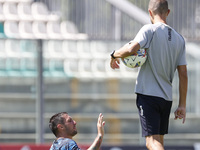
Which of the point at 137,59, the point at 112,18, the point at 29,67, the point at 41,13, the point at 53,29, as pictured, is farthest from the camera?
the point at 53,29

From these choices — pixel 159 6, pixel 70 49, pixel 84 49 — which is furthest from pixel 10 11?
pixel 159 6

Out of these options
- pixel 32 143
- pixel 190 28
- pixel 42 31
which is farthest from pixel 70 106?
pixel 190 28

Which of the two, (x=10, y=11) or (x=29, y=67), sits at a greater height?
(x=10, y=11)

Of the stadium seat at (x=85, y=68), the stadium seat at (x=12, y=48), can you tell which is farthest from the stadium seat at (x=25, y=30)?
the stadium seat at (x=85, y=68)

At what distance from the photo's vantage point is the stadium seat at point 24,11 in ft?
31.2

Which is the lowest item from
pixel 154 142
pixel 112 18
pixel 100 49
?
pixel 154 142

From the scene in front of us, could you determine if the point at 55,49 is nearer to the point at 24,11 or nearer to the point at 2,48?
the point at 2,48

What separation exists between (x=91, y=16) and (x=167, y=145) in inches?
100

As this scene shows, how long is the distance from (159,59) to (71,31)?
442 centimetres

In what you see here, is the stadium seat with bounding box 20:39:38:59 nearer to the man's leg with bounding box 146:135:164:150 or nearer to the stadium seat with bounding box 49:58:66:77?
the stadium seat with bounding box 49:58:66:77

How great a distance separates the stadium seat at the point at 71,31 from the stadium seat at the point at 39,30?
0.36 m

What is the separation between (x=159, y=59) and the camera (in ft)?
14.2

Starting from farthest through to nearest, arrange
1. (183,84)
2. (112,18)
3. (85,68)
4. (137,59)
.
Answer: (112,18) → (85,68) → (183,84) → (137,59)

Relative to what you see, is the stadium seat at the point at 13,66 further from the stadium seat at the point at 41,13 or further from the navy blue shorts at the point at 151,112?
the navy blue shorts at the point at 151,112
